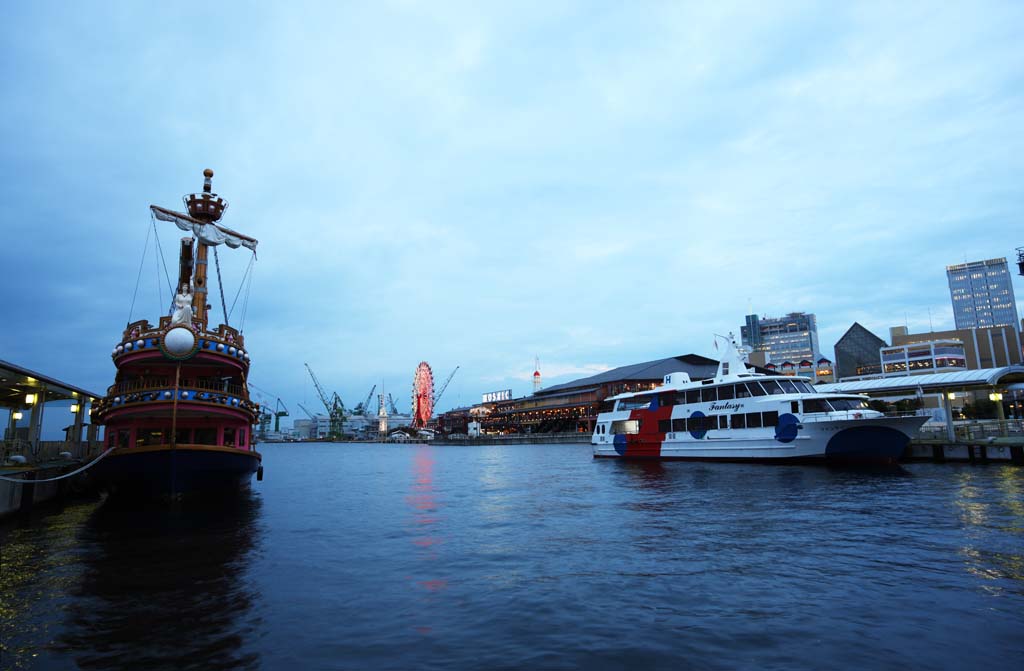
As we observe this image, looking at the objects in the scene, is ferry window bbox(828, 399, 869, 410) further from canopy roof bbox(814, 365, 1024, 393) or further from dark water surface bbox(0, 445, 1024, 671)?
dark water surface bbox(0, 445, 1024, 671)

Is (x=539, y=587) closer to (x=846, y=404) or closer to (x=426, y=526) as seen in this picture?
(x=426, y=526)

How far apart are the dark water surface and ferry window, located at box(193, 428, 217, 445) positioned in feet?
16.7

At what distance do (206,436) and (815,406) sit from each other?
1475 inches

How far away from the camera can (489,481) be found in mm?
40781

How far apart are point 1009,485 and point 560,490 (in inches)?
850

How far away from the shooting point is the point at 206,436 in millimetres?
28891

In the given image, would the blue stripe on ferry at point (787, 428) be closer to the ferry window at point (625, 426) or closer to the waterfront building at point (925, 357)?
the ferry window at point (625, 426)

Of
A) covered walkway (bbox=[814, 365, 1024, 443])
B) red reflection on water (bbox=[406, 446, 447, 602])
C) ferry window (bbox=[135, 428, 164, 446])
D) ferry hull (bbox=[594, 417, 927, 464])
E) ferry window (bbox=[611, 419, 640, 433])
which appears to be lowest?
red reflection on water (bbox=[406, 446, 447, 602])

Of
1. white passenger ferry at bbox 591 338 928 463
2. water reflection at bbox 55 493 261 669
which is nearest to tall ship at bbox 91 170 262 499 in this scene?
water reflection at bbox 55 493 261 669

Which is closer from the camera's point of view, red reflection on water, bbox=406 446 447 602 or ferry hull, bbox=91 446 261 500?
red reflection on water, bbox=406 446 447 602

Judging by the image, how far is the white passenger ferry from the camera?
118ft

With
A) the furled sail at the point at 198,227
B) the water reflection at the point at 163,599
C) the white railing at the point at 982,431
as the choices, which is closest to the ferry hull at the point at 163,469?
the water reflection at the point at 163,599

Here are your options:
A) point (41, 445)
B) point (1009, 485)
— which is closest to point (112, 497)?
point (41, 445)

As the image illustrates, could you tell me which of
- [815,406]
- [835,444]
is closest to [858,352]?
[815,406]
